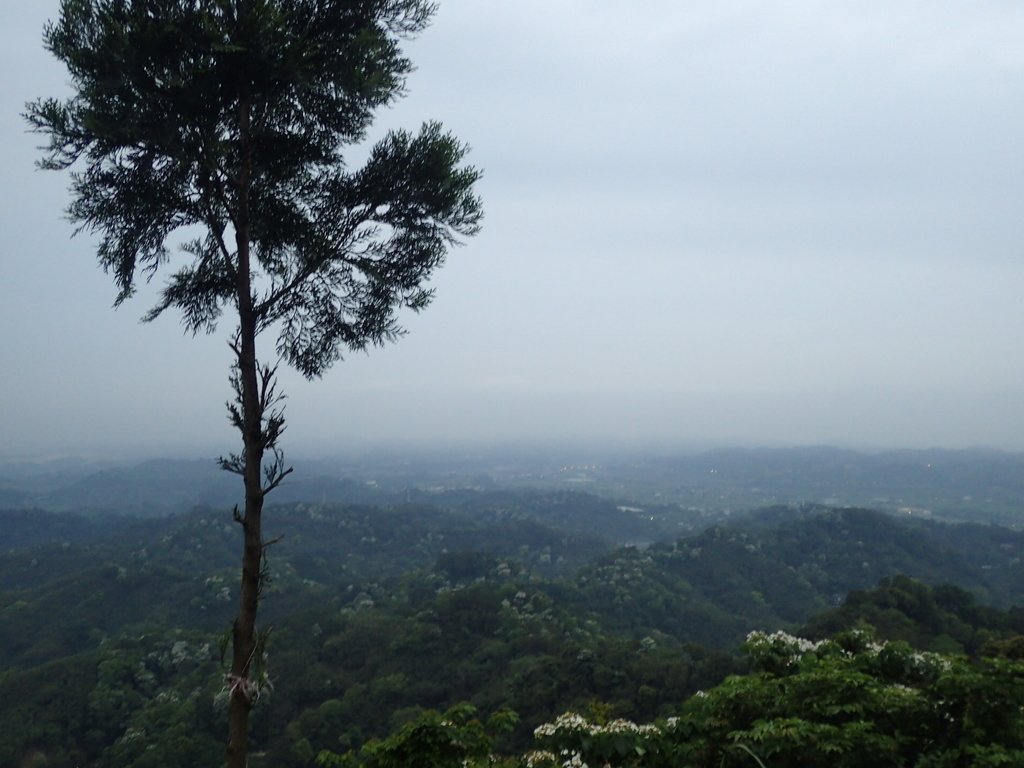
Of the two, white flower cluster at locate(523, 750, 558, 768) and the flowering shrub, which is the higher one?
the flowering shrub

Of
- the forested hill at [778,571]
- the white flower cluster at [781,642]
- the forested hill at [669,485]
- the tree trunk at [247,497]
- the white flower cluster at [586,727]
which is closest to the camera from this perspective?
the tree trunk at [247,497]

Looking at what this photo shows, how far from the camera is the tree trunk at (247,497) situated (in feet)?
11.7

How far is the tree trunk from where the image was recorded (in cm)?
356

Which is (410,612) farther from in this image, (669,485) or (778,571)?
(669,485)

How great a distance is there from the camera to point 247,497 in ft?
12.2

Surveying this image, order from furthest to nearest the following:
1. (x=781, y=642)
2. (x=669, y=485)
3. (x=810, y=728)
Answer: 1. (x=669, y=485)
2. (x=781, y=642)
3. (x=810, y=728)

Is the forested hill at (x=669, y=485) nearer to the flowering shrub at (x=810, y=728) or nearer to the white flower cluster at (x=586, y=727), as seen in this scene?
the flowering shrub at (x=810, y=728)

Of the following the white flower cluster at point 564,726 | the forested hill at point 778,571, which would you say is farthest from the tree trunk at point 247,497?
the forested hill at point 778,571

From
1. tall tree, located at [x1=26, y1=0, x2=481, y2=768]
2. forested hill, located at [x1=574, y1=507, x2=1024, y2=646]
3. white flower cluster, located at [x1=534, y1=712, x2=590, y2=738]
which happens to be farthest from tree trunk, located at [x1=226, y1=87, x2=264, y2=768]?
forested hill, located at [x1=574, y1=507, x2=1024, y2=646]

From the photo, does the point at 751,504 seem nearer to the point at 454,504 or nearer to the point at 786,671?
the point at 454,504

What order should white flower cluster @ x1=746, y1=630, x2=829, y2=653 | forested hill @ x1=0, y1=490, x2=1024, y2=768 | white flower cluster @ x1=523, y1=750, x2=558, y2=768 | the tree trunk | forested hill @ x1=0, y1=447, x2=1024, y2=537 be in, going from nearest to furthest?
the tree trunk < white flower cluster @ x1=523, y1=750, x2=558, y2=768 < white flower cluster @ x1=746, y1=630, x2=829, y2=653 < forested hill @ x1=0, y1=490, x2=1024, y2=768 < forested hill @ x1=0, y1=447, x2=1024, y2=537

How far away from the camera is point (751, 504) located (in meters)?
124

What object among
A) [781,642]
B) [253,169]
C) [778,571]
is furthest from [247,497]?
[778,571]

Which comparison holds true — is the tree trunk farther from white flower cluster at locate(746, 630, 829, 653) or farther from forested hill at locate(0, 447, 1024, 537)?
forested hill at locate(0, 447, 1024, 537)
